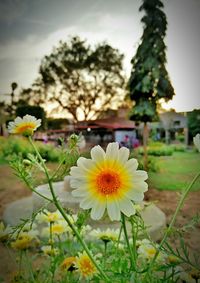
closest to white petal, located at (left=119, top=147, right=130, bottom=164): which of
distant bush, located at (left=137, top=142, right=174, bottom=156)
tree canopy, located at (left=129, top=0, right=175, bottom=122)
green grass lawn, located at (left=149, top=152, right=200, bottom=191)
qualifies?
green grass lawn, located at (left=149, top=152, right=200, bottom=191)

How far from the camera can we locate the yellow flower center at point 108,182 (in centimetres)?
28

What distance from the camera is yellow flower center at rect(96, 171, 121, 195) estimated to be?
28 cm

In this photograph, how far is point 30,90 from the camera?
11570mm

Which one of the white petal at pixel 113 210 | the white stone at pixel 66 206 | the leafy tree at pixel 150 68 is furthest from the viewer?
the leafy tree at pixel 150 68

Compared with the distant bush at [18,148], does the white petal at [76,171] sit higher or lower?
higher

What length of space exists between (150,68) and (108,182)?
5.07 metres

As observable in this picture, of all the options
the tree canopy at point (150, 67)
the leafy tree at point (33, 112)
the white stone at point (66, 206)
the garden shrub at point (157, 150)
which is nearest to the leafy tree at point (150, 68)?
the tree canopy at point (150, 67)

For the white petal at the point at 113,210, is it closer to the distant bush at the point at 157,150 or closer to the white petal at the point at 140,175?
the white petal at the point at 140,175

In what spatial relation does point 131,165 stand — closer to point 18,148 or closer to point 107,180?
point 107,180

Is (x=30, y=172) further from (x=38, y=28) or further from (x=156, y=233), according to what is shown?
(x=156, y=233)

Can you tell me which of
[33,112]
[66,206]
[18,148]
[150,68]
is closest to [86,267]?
[66,206]

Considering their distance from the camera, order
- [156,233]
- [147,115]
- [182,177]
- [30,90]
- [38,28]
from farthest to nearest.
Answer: [30,90] < [147,115] < [182,177] < [156,233] < [38,28]

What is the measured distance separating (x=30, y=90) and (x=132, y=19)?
10.9 meters

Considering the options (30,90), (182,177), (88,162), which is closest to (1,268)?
(88,162)
